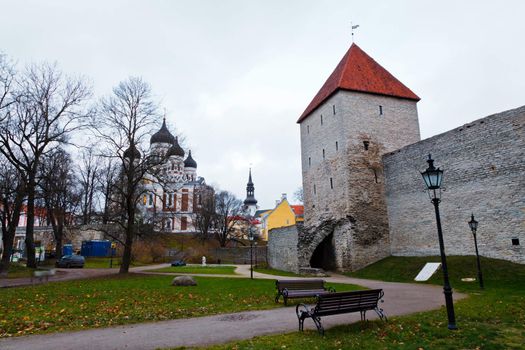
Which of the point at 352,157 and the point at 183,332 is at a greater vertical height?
the point at 352,157

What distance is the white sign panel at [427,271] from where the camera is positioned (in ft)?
53.2

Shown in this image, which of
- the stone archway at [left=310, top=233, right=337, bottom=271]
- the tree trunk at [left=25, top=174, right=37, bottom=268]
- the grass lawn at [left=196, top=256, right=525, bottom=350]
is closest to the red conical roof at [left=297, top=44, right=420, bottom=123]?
the stone archway at [left=310, top=233, right=337, bottom=271]

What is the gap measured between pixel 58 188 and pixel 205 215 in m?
27.0

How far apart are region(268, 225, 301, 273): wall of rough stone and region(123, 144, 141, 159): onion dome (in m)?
11.6

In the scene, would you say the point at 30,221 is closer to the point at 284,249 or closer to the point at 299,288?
the point at 284,249

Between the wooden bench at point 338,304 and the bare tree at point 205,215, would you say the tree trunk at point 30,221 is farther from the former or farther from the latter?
the bare tree at point 205,215

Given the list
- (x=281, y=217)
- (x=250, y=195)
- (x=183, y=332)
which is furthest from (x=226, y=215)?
(x=183, y=332)

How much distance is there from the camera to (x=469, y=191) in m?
17.3

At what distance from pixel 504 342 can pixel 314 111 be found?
23.4m

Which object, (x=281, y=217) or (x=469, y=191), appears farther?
(x=281, y=217)

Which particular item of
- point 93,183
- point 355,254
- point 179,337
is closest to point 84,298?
point 179,337

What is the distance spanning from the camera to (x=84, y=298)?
11.1 m

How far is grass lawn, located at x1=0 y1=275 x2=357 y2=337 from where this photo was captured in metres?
7.36

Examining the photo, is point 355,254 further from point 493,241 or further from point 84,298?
point 84,298
